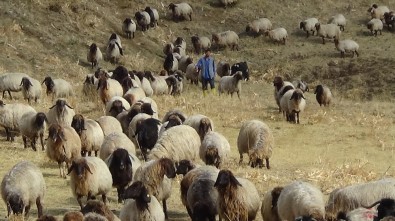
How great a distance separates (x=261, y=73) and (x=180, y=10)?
7656 mm

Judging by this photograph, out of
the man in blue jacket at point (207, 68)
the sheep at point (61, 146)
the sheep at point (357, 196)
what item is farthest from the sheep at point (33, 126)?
the man in blue jacket at point (207, 68)

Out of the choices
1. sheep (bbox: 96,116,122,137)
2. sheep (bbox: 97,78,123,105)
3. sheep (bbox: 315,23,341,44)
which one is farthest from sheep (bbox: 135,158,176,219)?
sheep (bbox: 315,23,341,44)

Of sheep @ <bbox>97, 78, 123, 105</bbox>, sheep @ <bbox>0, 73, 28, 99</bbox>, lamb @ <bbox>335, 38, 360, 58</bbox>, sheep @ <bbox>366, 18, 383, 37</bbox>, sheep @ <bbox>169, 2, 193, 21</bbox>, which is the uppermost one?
sheep @ <bbox>169, 2, 193, 21</bbox>

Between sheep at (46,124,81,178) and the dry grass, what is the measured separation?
36cm

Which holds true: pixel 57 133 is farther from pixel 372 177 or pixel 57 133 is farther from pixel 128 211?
pixel 372 177

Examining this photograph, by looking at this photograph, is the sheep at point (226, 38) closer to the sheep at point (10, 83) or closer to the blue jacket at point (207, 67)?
the blue jacket at point (207, 67)

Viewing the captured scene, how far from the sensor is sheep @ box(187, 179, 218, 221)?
12.0m

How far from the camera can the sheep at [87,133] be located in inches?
682

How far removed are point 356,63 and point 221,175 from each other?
2575 centimetres

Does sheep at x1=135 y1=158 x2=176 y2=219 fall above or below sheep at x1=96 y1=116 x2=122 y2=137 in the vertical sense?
below

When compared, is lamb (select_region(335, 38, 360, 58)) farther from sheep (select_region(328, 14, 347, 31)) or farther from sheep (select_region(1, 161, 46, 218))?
sheep (select_region(1, 161, 46, 218))

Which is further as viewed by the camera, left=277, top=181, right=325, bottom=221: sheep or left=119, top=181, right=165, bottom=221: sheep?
left=277, top=181, right=325, bottom=221: sheep

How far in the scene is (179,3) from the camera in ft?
143

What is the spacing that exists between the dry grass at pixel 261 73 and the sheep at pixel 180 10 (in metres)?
0.52
